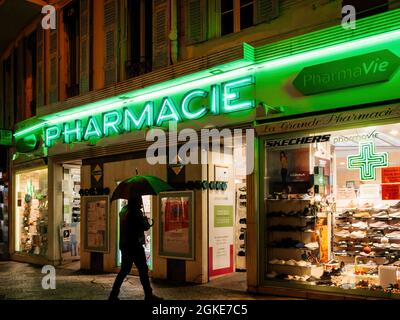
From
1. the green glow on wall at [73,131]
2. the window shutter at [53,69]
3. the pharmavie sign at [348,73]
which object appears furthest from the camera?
the window shutter at [53,69]

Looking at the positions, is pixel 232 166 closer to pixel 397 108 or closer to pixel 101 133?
pixel 101 133

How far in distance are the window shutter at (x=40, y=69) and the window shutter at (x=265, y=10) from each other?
8.77 metres

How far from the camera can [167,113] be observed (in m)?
10.8

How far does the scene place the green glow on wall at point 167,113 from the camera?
10547mm

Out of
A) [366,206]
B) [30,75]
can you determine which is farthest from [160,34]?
[30,75]

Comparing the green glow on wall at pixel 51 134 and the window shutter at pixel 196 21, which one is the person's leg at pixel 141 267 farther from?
the green glow on wall at pixel 51 134

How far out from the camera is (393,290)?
748 cm

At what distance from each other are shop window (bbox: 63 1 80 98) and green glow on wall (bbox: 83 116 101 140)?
1667mm

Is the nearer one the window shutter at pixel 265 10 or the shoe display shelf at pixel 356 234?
the shoe display shelf at pixel 356 234

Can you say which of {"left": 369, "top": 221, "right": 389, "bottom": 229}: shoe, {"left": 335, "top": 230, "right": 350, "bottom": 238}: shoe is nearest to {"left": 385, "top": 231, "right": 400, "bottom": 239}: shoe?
{"left": 369, "top": 221, "right": 389, "bottom": 229}: shoe

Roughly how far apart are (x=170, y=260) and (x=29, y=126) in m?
7.53

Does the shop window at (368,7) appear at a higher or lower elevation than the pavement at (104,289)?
higher

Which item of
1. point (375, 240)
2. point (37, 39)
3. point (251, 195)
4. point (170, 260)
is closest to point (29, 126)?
point (37, 39)

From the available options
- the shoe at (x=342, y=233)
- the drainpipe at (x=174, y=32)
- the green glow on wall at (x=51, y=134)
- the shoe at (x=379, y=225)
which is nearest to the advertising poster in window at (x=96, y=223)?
the green glow on wall at (x=51, y=134)
